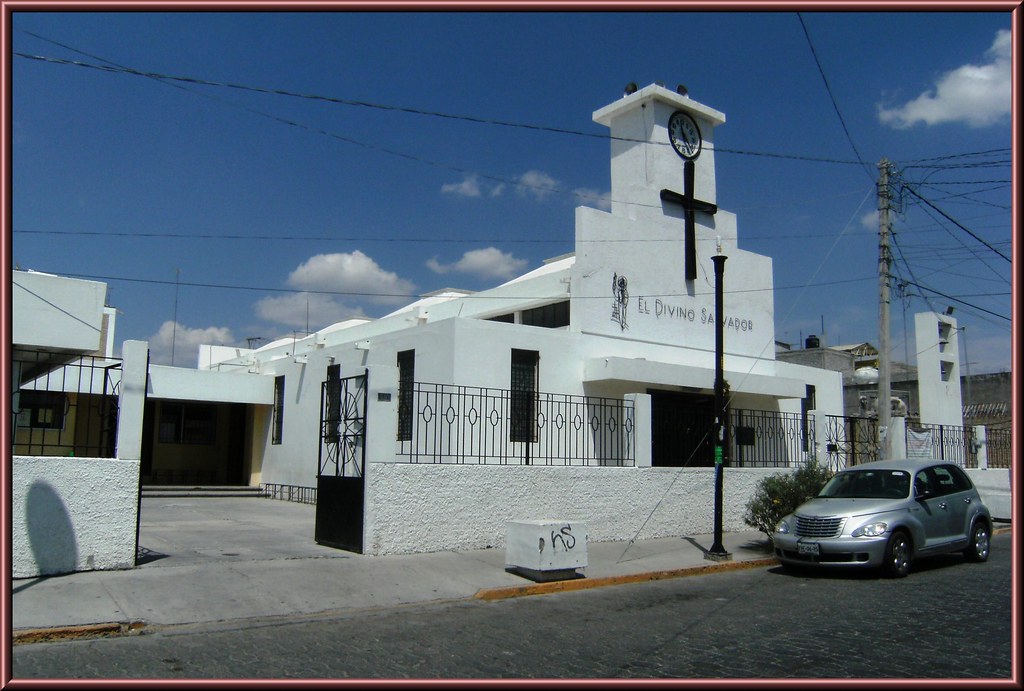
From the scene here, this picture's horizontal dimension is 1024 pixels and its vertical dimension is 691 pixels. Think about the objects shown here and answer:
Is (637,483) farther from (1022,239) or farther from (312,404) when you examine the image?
(312,404)

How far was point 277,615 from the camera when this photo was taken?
27.8ft

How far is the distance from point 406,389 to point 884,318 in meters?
10.6

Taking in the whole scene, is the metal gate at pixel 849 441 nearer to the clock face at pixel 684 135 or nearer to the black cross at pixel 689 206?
the black cross at pixel 689 206

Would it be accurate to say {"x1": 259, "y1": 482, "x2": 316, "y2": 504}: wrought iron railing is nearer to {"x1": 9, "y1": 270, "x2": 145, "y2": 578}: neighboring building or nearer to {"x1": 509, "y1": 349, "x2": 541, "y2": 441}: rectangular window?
{"x1": 509, "y1": 349, "x2": 541, "y2": 441}: rectangular window

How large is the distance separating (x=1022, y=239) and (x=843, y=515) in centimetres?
429

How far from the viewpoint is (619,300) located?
1917 cm

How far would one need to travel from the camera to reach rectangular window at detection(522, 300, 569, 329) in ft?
63.8

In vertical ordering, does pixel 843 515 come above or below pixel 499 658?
above

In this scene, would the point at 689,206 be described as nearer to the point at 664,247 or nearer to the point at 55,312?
the point at 664,247

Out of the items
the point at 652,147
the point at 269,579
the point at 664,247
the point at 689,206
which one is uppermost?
the point at 652,147

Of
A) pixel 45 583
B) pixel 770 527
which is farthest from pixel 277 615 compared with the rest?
pixel 770 527

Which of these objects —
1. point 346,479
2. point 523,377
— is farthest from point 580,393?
point 346,479

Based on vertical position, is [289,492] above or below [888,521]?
below

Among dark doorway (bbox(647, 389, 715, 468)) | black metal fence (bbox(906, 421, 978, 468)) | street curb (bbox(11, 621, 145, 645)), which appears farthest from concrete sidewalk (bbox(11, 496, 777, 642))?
black metal fence (bbox(906, 421, 978, 468))
